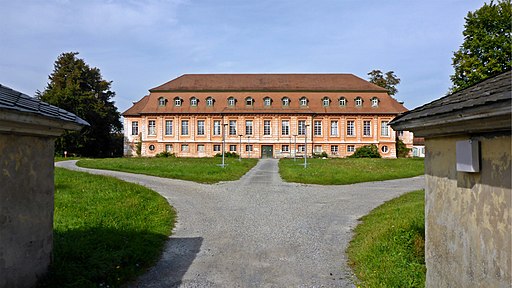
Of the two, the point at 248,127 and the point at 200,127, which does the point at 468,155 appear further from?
the point at 200,127

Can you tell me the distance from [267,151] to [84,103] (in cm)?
2582

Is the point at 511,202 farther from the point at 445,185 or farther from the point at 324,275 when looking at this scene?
the point at 324,275

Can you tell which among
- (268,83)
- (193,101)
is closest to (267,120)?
(268,83)

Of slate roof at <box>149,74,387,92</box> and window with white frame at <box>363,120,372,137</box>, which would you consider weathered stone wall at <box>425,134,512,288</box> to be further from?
slate roof at <box>149,74,387,92</box>

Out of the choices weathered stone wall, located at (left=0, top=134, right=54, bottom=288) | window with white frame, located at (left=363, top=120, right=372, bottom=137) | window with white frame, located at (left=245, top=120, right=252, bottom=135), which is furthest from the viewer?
window with white frame, located at (left=245, top=120, right=252, bottom=135)

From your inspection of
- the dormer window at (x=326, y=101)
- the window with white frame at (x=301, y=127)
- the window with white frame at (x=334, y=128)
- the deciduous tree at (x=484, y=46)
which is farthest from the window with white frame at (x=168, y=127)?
the deciduous tree at (x=484, y=46)

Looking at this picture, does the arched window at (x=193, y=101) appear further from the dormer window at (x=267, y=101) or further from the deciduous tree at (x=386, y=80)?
the deciduous tree at (x=386, y=80)

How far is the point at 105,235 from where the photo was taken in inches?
292

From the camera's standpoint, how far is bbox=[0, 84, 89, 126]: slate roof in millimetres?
4047

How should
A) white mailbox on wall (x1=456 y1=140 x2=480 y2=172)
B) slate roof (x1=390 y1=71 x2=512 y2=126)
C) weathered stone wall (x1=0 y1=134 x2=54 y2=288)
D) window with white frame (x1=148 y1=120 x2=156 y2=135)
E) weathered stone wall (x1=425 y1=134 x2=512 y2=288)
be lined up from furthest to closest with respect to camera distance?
window with white frame (x1=148 y1=120 x2=156 y2=135)
weathered stone wall (x1=0 y1=134 x2=54 y2=288)
white mailbox on wall (x1=456 y1=140 x2=480 y2=172)
weathered stone wall (x1=425 y1=134 x2=512 y2=288)
slate roof (x1=390 y1=71 x2=512 y2=126)

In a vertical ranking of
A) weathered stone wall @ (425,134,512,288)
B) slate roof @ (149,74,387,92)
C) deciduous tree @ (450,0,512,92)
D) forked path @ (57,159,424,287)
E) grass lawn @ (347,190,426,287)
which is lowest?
forked path @ (57,159,424,287)

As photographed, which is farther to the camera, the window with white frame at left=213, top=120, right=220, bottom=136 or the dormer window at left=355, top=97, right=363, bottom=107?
the window with white frame at left=213, top=120, right=220, bottom=136

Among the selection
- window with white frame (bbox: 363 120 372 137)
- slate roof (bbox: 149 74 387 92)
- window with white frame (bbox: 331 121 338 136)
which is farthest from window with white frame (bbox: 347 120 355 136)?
slate roof (bbox: 149 74 387 92)

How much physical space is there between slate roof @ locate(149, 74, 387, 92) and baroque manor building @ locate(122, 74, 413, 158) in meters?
0.28
